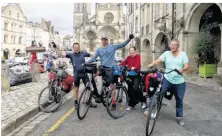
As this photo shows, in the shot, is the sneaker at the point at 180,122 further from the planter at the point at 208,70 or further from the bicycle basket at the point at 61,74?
the planter at the point at 208,70

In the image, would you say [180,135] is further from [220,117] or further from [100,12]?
[100,12]

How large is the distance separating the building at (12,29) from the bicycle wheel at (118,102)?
52.1 metres

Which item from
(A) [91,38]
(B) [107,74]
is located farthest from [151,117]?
(A) [91,38]

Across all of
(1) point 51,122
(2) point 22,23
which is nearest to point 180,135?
(1) point 51,122

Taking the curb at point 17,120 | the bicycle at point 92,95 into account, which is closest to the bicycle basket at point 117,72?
the bicycle at point 92,95

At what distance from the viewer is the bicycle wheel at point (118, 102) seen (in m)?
6.20

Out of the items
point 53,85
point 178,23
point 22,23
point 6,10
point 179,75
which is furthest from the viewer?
point 22,23

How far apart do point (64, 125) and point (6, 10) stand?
56.9 metres

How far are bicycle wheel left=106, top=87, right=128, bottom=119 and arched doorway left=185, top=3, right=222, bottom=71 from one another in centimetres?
1122

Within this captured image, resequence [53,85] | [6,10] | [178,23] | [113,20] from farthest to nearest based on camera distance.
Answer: [113,20] < [6,10] < [178,23] < [53,85]

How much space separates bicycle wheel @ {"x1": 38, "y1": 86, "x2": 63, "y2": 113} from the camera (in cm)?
691

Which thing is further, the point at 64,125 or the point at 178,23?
the point at 178,23

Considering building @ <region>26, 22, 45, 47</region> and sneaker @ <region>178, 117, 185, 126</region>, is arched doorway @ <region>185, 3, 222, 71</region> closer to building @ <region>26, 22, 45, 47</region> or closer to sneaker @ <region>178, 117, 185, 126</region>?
sneaker @ <region>178, 117, 185, 126</region>

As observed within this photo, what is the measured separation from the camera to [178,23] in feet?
61.6
